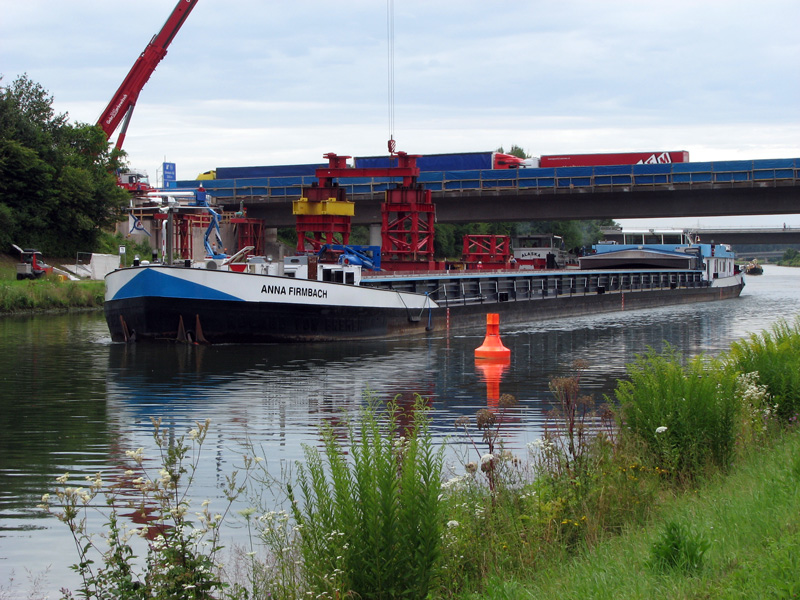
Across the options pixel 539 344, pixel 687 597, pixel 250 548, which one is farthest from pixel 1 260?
pixel 687 597

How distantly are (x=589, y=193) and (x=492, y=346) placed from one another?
25.7 metres

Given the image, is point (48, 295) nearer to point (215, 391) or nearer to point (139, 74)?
point (215, 391)

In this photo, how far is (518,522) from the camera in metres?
6.61

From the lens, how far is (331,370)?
19734mm

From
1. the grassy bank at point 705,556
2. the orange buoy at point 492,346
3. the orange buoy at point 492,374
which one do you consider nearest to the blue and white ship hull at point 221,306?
the orange buoy at point 492,346

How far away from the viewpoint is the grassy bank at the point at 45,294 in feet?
117

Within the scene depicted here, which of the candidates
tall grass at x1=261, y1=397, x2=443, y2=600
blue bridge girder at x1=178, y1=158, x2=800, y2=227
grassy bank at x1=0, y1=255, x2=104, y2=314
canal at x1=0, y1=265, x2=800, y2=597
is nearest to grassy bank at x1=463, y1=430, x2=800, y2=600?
tall grass at x1=261, y1=397, x2=443, y2=600

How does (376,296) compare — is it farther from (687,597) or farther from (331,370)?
(687,597)

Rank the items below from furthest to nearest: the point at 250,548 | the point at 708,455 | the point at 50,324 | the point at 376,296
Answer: the point at 50,324, the point at 376,296, the point at 708,455, the point at 250,548

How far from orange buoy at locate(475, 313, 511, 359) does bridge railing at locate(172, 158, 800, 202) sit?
2427cm

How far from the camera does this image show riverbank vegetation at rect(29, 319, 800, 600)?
16.9ft

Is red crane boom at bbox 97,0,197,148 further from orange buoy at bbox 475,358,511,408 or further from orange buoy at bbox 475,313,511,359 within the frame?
orange buoy at bbox 475,358,511,408

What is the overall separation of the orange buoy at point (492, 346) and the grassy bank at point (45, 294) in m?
21.6

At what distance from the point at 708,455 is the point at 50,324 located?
1085 inches
